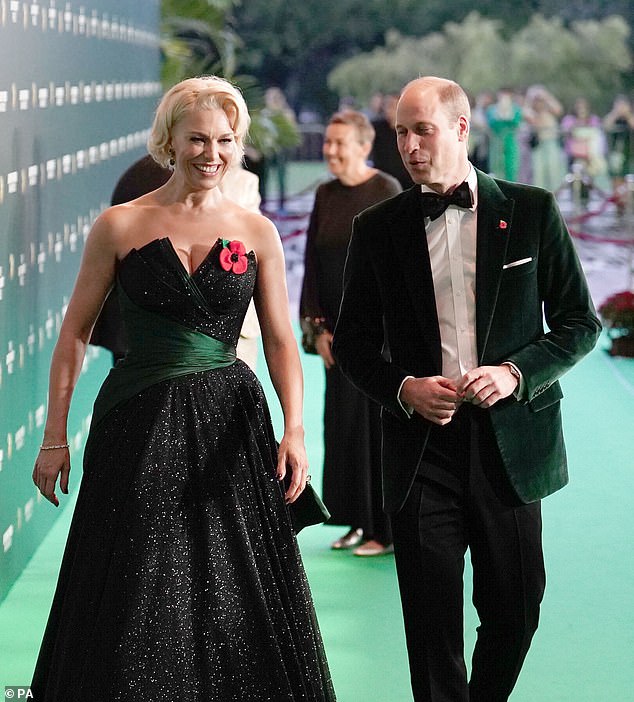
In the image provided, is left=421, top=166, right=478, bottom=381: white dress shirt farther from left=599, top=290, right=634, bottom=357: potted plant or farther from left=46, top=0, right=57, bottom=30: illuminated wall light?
left=599, top=290, right=634, bottom=357: potted plant

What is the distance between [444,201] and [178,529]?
3.47ft

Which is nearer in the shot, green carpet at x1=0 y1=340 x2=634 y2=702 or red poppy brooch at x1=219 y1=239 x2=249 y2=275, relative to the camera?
red poppy brooch at x1=219 y1=239 x2=249 y2=275

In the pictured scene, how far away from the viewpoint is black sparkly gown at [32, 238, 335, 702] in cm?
358

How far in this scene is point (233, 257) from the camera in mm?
3619

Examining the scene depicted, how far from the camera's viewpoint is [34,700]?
12.4 ft

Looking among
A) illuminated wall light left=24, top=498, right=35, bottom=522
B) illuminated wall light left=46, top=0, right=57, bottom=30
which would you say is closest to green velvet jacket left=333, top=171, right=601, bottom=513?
illuminated wall light left=24, top=498, right=35, bottom=522

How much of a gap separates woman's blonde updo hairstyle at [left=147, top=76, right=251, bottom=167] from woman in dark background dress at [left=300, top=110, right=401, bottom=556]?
2.50m

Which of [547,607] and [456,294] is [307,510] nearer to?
[456,294]

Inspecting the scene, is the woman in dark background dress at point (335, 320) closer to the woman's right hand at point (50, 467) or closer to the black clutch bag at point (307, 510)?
the black clutch bag at point (307, 510)

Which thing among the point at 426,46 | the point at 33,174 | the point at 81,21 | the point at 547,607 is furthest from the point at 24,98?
the point at 426,46

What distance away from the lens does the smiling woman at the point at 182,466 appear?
357 cm

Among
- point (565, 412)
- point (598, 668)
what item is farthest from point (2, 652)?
point (565, 412)

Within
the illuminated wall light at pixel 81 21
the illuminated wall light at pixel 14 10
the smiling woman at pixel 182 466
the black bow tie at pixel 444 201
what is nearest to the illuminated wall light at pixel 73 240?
the illuminated wall light at pixel 81 21

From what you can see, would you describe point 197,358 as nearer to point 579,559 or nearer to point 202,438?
point 202,438
